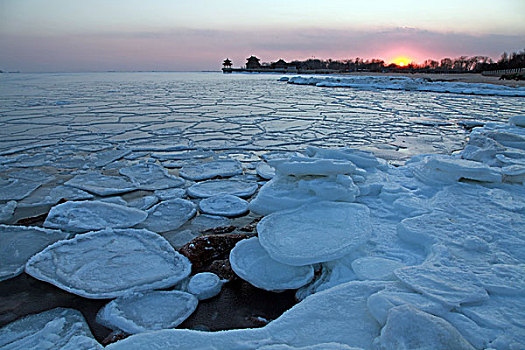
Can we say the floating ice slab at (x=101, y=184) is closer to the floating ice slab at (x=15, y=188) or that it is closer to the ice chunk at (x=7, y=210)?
the floating ice slab at (x=15, y=188)

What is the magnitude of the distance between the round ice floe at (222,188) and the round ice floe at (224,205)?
12cm

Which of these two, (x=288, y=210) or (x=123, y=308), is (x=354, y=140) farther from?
(x=123, y=308)

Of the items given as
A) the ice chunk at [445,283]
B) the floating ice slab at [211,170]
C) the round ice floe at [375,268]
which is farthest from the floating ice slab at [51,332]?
the floating ice slab at [211,170]

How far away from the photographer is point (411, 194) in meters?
2.95

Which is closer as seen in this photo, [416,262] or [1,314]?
[1,314]

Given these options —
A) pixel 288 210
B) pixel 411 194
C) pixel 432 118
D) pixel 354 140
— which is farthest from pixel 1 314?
pixel 432 118

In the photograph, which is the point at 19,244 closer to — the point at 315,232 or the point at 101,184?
the point at 101,184

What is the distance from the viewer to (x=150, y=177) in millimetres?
3600

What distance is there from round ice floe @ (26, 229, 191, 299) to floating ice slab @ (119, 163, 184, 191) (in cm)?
111

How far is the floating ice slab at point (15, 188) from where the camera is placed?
298 cm

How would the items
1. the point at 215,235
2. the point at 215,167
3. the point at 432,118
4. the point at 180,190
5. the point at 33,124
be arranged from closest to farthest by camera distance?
the point at 215,235 < the point at 180,190 < the point at 215,167 < the point at 33,124 < the point at 432,118

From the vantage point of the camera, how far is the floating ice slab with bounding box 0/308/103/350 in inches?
53.9

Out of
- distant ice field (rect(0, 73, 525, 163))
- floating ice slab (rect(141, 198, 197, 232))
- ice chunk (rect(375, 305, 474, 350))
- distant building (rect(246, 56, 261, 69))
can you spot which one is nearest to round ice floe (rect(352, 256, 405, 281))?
ice chunk (rect(375, 305, 474, 350))

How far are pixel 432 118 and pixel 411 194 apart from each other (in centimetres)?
647
